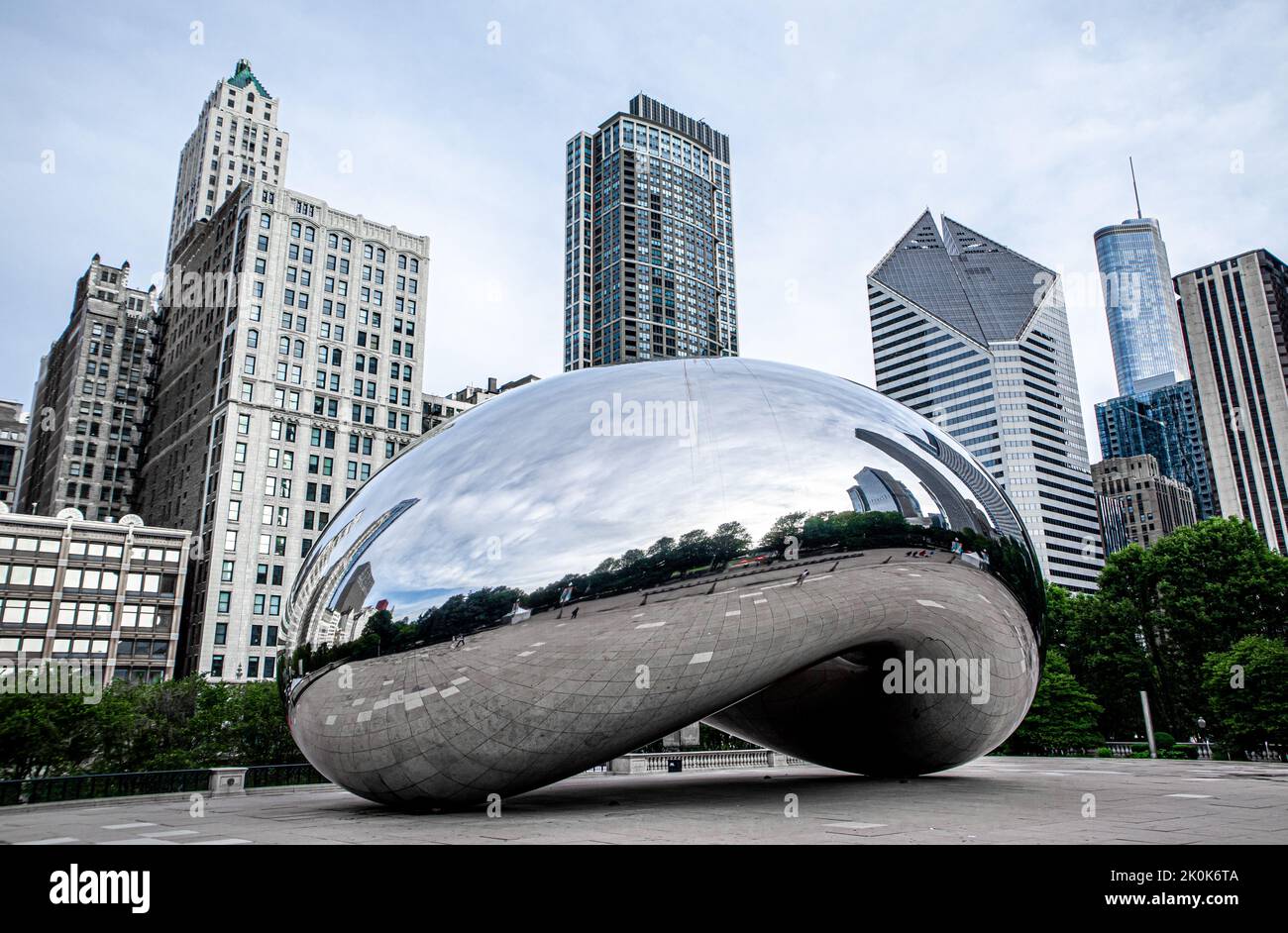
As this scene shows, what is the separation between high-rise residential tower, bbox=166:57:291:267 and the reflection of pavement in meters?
131

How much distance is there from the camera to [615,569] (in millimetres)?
8375

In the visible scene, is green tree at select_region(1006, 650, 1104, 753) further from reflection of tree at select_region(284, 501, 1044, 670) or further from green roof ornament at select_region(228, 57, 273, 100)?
green roof ornament at select_region(228, 57, 273, 100)

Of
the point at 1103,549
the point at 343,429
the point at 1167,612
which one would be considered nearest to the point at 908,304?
the point at 1103,549

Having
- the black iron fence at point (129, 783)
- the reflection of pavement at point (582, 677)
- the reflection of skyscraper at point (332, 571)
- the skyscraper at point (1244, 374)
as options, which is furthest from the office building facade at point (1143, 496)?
the reflection of skyscraper at point (332, 571)

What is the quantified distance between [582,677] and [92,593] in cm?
7236

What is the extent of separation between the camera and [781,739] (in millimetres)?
13484

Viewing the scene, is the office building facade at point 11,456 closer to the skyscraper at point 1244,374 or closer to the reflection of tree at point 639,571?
the reflection of tree at point 639,571

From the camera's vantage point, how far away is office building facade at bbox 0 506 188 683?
6391cm

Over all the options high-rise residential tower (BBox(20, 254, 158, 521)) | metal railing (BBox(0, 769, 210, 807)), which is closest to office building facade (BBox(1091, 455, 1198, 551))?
high-rise residential tower (BBox(20, 254, 158, 521))

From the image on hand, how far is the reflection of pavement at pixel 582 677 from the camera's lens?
8375 millimetres

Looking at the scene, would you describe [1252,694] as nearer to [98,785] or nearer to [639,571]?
[639,571]

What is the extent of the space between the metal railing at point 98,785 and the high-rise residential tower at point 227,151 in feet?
389
